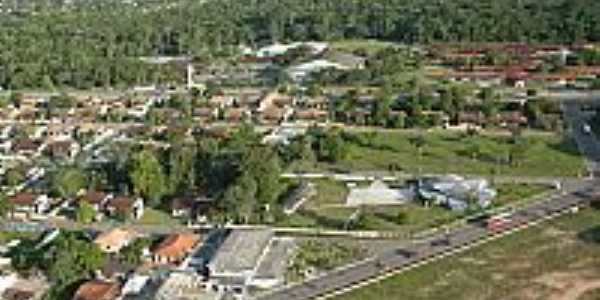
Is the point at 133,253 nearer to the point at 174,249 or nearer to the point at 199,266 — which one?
the point at 174,249

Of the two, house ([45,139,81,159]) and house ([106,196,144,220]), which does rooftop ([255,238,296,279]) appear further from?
house ([45,139,81,159])

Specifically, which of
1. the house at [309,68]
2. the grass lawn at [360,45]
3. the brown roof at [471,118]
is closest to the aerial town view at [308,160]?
the house at [309,68]

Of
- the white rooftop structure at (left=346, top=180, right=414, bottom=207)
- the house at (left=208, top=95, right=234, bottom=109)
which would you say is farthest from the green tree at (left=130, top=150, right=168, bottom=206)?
the house at (left=208, top=95, right=234, bottom=109)

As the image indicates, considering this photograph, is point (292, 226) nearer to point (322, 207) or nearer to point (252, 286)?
point (322, 207)

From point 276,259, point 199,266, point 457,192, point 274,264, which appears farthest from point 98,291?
point 457,192

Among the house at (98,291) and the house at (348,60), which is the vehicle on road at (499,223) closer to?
the house at (98,291)

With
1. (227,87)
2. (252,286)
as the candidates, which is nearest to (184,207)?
(252,286)
